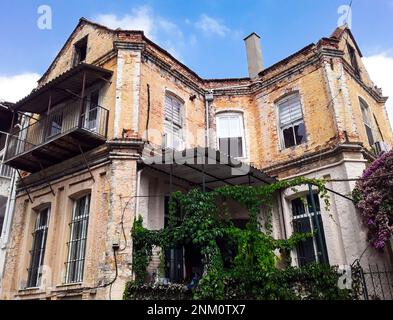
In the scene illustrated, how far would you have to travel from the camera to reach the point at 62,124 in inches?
518

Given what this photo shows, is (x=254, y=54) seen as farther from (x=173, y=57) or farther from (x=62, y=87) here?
(x=62, y=87)

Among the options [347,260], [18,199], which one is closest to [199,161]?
[347,260]

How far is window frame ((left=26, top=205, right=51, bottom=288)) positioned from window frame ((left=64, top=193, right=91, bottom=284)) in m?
1.34

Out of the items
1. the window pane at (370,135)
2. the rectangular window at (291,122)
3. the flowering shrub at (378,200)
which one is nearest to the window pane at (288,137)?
the rectangular window at (291,122)

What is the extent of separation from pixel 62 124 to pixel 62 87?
1458 mm

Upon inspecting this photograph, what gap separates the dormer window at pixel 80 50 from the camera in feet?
47.6

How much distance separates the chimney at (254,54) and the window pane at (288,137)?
3.23m

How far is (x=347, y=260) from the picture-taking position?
10367mm

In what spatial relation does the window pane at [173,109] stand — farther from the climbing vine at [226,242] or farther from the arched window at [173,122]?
the climbing vine at [226,242]

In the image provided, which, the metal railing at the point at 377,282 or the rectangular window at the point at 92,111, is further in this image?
the rectangular window at the point at 92,111

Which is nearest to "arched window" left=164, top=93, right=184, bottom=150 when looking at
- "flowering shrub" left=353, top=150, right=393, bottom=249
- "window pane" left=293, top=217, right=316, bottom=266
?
"window pane" left=293, top=217, right=316, bottom=266

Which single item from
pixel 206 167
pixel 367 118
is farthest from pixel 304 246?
pixel 367 118

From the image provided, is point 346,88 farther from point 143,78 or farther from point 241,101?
point 143,78
